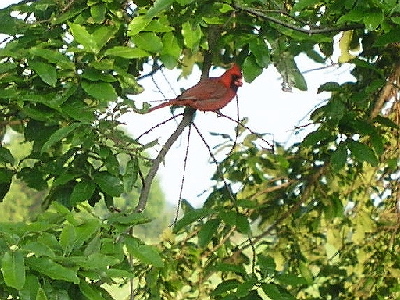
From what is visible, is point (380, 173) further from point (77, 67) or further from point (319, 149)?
point (77, 67)

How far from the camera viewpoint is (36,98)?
6.50 feet

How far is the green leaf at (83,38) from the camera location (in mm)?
1925

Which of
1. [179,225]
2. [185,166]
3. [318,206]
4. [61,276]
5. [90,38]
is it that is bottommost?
[61,276]

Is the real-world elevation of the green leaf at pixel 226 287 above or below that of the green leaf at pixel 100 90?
below

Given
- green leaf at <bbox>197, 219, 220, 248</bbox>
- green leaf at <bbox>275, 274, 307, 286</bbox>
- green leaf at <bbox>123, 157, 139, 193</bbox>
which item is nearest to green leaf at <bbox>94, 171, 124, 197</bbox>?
green leaf at <bbox>123, 157, 139, 193</bbox>

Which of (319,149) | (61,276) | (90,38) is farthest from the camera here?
(319,149)

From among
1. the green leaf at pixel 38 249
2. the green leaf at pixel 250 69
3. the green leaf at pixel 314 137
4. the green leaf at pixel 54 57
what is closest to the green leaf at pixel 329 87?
the green leaf at pixel 314 137

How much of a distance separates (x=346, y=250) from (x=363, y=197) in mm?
246

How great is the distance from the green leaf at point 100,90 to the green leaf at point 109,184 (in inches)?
12.6

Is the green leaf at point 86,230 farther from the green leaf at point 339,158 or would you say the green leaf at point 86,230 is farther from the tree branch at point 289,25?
the green leaf at point 339,158

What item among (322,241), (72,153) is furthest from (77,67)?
(322,241)

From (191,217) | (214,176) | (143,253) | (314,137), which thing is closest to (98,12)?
(191,217)

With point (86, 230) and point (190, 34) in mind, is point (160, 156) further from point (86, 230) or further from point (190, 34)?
point (86, 230)

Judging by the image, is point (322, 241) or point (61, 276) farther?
point (322, 241)
